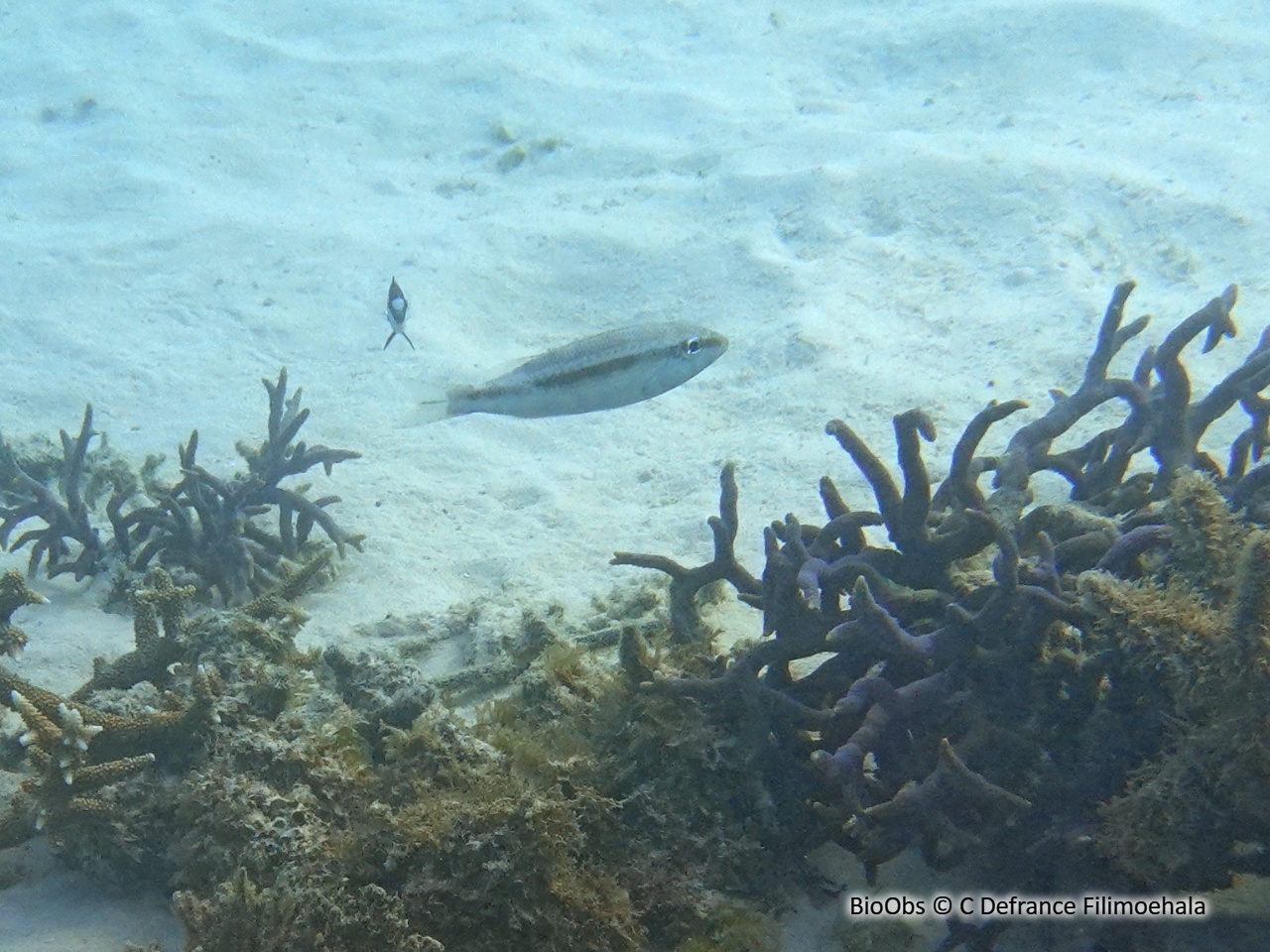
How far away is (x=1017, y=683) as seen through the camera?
108 inches

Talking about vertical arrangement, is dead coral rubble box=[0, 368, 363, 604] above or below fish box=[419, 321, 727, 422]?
below

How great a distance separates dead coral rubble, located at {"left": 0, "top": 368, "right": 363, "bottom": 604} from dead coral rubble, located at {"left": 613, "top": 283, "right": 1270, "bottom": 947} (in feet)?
8.35

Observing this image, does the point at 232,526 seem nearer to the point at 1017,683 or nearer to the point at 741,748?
the point at 741,748

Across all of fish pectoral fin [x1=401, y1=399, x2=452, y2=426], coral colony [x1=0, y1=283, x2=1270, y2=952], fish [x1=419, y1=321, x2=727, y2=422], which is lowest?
coral colony [x1=0, y1=283, x2=1270, y2=952]

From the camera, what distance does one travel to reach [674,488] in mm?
5633

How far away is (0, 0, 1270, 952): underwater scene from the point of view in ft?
8.39

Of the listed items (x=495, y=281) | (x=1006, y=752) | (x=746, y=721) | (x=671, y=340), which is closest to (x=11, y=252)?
(x=495, y=281)

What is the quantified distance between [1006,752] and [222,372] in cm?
674

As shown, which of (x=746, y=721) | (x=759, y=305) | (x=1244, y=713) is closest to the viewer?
(x=1244, y=713)

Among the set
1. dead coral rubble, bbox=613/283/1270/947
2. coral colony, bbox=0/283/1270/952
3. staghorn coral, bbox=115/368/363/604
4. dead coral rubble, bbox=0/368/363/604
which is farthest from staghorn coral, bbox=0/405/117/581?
dead coral rubble, bbox=613/283/1270/947

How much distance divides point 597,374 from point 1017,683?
199 centimetres

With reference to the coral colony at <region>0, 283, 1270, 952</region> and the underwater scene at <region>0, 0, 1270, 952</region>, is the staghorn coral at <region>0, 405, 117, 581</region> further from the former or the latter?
the coral colony at <region>0, 283, 1270, 952</region>

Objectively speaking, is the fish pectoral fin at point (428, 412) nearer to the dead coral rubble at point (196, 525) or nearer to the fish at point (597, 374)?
the fish at point (597, 374)

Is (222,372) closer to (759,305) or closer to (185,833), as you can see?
(759,305)
